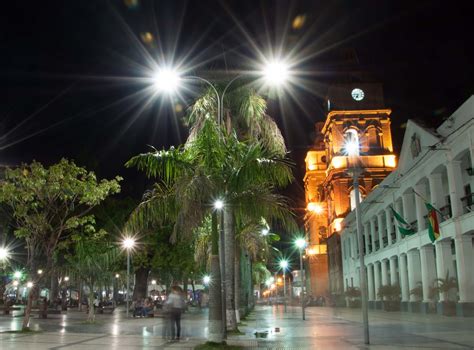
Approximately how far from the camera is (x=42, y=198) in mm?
22000

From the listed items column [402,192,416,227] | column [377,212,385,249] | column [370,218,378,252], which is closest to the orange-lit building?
column [370,218,378,252]

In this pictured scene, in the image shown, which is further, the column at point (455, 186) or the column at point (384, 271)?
the column at point (384, 271)

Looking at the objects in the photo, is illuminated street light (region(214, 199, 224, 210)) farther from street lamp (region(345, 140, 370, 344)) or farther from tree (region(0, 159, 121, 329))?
tree (region(0, 159, 121, 329))

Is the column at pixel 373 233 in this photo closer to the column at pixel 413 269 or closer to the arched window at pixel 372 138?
the column at pixel 413 269

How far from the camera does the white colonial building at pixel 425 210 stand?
27625mm

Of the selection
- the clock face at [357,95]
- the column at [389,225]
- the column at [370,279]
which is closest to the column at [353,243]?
the column at [370,279]

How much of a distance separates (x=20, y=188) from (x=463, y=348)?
1689 centimetres

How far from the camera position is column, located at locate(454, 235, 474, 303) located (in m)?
27.5

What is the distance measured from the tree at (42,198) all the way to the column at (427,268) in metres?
20.8

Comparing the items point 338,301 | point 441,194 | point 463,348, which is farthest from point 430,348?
point 338,301

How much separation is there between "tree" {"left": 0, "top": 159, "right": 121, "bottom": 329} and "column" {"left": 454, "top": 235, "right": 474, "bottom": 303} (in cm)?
1773

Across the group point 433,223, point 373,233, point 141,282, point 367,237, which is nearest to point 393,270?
point 373,233

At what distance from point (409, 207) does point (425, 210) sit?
297cm

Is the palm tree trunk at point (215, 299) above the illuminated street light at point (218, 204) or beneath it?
beneath
